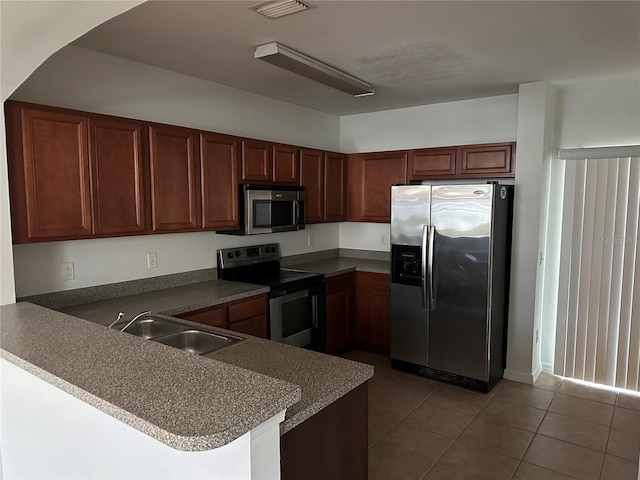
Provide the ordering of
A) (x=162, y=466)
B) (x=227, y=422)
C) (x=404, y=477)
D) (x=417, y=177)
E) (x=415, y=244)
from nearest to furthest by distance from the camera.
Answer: (x=227, y=422) < (x=162, y=466) < (x=404, y=477) < (x=415, y=244) < (x=417, y=177)

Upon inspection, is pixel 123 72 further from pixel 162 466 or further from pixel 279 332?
pixel 162 466

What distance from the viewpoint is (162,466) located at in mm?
1114

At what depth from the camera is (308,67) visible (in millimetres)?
2947

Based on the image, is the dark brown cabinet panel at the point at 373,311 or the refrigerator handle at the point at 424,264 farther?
the dark brown cabinet panel at the point at 373,311

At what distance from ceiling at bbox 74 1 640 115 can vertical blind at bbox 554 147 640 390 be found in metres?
0.82

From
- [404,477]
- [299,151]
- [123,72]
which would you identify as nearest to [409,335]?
[404,477]

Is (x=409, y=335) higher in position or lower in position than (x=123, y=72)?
lower

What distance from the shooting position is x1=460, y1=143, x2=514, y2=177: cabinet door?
3.86 m

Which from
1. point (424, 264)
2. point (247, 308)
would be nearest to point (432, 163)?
point (424, 264)

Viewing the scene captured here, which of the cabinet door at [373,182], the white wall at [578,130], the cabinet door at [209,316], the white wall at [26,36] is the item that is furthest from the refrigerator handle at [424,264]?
the white wall at [26,36]

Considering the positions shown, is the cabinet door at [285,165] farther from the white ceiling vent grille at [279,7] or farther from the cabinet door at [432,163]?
the white ceiling vent grille at [279,7]

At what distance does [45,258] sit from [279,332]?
1691mm

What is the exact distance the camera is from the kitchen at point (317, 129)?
2.73 meters

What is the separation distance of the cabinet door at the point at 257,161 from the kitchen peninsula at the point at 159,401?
187 centimetres
